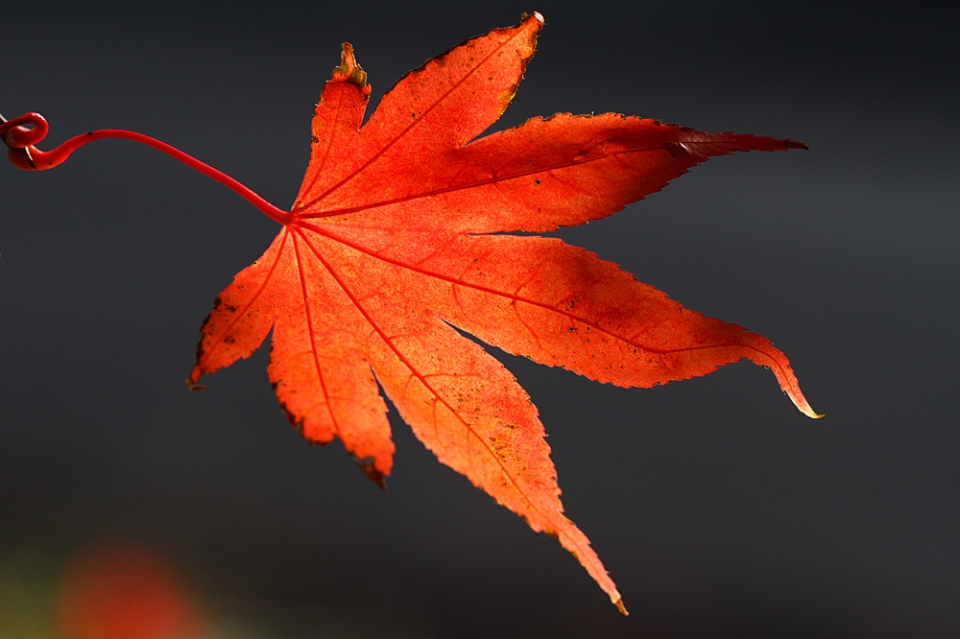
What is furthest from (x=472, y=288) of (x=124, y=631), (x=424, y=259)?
(x=124, y=631)

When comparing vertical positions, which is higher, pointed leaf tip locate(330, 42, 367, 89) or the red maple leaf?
pointed leaf tip locate(330, 42, 367, 89)

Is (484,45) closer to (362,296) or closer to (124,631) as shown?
(362,296)

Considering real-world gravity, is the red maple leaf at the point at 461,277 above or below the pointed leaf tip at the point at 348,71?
below

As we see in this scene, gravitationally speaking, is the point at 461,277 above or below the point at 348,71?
below

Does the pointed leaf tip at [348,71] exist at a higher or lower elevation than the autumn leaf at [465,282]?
higher

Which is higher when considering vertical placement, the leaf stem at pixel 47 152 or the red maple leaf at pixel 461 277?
the leaf stem at pixel 47 152

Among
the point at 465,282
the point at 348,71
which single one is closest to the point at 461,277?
the point at 465,282

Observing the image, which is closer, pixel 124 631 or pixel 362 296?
pixel 362 296

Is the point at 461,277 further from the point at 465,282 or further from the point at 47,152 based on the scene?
the point at 47,152
